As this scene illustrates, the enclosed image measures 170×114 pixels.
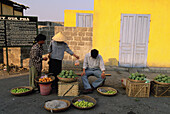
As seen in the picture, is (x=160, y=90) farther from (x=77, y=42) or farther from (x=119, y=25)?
(x=77, y=42)

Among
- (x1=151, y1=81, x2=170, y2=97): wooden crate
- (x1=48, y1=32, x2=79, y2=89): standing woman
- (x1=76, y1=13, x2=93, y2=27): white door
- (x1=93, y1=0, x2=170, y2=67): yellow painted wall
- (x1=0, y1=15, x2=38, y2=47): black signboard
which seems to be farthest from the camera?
(x1=76, y1=13, x2=93, y2=27): white door

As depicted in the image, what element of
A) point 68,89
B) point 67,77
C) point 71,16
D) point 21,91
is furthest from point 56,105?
point 71,16

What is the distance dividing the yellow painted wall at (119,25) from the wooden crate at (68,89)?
4.25 m

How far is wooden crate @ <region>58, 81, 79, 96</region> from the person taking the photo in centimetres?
427

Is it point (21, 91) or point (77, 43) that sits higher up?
point (77, 43)

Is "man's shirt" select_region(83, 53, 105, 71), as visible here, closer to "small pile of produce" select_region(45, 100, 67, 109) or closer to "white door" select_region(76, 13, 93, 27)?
"small pile of produce" select_region(45, 100, 67, 109)

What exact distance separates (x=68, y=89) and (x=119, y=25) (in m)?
5.40

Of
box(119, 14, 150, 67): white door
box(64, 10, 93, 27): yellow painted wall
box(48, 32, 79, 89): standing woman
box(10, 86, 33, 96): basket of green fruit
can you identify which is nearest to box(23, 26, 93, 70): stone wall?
box(119, 14, 150, 67): white door

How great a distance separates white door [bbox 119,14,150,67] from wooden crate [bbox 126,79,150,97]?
3.88 meters

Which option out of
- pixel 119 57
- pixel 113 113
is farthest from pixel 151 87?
pixel 119 57

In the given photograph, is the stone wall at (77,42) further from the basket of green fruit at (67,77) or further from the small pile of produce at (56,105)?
the small pile of produce at (56,105)

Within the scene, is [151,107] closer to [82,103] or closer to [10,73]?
[82,103]

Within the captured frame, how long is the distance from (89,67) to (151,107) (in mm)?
2495

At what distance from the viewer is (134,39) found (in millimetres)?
8008
